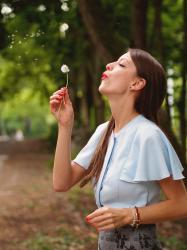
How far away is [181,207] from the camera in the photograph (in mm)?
2451

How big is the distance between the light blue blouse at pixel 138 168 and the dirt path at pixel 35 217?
16.8ft

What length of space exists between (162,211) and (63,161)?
536mm

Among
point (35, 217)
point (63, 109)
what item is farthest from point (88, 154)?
point (35, 217)

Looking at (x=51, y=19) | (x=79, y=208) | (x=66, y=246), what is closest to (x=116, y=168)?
(x=51, y=19)

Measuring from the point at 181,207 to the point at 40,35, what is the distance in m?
4.10

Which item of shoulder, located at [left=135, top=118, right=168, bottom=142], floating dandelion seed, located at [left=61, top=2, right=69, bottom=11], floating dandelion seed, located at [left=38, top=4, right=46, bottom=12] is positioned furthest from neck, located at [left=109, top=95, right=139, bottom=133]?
floating dandelion seed, located at [left=38, top=4, right=46, bottom=12]

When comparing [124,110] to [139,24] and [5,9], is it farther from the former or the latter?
[139,24]

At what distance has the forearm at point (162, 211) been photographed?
2424 mm

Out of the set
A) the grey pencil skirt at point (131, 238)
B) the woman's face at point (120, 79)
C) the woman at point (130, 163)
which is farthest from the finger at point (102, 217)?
the woman's face at point (120, 79)

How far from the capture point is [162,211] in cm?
243

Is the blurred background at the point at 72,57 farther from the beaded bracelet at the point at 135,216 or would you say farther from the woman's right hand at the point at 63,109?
the beaded bracelet at the point at 135,216

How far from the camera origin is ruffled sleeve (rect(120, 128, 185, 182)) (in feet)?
7.97

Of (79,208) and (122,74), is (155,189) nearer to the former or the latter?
(122,74)

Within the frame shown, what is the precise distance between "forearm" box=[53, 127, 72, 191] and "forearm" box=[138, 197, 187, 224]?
1.44 ft
